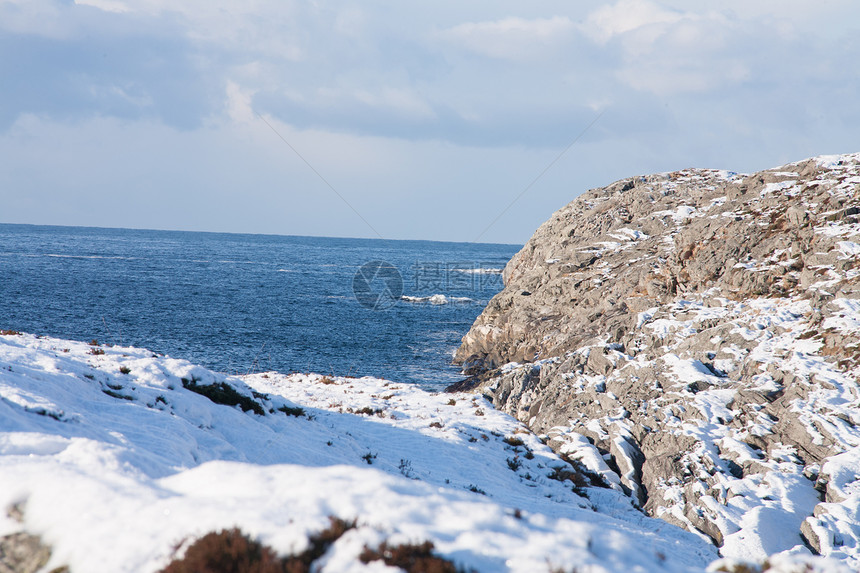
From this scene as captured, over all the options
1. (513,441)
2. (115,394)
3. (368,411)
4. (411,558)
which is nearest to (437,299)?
(368,411)

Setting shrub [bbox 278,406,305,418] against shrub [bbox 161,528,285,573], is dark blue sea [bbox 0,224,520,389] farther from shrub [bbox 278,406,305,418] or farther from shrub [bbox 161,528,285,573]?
shrub [bbox 161,528,285,573]

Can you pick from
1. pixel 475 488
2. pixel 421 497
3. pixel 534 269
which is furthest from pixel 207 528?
pixel 534 269

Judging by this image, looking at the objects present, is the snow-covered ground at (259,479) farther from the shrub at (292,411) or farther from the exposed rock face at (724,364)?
the exposed rock face at (724,364)

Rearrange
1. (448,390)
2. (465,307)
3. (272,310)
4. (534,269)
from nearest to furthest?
(448,390) → (534,269) → (272,310) → (465,307)

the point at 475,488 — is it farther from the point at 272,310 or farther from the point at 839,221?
the point at 272,310

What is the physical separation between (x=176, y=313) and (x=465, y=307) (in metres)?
38.8

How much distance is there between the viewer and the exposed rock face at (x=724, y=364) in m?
15.4

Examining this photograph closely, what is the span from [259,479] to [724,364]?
774 inches

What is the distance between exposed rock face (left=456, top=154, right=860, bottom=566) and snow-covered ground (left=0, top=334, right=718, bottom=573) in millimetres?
2053

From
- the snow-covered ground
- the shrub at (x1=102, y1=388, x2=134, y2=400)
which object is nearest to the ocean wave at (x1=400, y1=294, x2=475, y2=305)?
the snow-covered ground

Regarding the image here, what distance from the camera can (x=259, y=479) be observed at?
837 centimetres

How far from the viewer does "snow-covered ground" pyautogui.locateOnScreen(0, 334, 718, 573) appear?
666cm

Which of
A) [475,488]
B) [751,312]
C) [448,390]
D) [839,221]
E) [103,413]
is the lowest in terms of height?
[448,390]

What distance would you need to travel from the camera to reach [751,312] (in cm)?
2314
